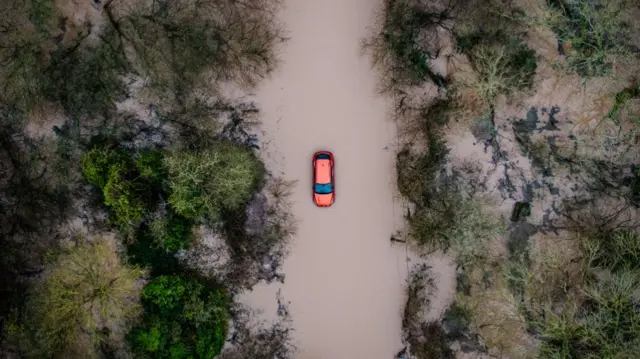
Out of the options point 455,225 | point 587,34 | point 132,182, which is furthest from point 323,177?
point 587,34

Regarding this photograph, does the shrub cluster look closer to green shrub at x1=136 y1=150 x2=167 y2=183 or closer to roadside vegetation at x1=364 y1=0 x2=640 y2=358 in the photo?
green shrub at x1=136 y1=150 x2=167 y2=183

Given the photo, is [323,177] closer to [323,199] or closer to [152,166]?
[323,199]

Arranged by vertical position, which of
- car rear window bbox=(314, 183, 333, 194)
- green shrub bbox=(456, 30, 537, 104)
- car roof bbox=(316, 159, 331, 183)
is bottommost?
car rear window bbox=(314, 183, 333, 194)

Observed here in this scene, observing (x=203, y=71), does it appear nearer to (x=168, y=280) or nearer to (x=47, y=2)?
(x=47, y=2)

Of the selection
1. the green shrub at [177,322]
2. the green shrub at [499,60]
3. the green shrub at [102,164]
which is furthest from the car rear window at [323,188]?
the green shrub at [102,164]

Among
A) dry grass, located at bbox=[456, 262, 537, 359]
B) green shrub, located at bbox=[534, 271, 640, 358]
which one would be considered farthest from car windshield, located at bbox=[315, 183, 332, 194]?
green shrub, located at bbox=[534, 271, 640, 358]

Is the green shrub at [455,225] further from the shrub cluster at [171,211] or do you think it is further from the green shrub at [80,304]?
the green shrub at [80,304]
